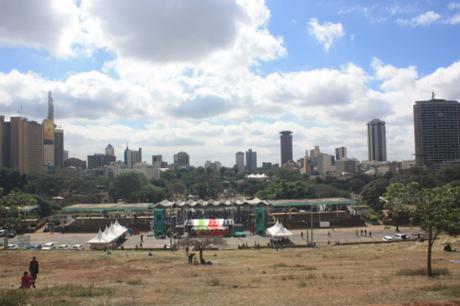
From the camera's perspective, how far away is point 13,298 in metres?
21.6

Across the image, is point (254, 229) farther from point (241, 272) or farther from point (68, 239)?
point (241, 272)

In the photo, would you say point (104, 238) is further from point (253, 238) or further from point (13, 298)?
point (13, 298)

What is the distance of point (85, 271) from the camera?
35.7 meters

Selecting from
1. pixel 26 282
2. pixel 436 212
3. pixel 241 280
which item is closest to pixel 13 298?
pixel 26 282

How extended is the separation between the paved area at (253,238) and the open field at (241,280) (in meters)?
20.5

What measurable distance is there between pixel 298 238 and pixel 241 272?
40.3m

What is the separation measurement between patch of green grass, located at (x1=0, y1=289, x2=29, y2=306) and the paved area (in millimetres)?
40826

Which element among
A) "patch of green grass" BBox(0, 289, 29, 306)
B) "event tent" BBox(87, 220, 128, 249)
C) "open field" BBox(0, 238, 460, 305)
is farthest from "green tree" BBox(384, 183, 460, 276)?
"event tent" BBox(87, 220, 128, 249)

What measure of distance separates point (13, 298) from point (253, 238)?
55334 millimetres

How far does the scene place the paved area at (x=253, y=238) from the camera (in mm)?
67650

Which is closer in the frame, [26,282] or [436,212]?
[26,282]

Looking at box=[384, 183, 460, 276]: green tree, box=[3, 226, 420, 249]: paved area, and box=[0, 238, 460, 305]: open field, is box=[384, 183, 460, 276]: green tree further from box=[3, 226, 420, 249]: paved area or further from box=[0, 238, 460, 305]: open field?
box=[3, 226, 420, 249]: paved area

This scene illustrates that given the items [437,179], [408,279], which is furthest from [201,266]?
[437,179]

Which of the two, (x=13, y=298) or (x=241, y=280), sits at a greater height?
(x=13, y=298)
